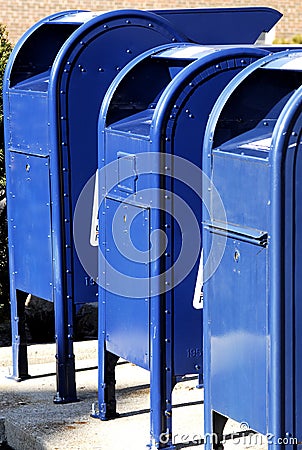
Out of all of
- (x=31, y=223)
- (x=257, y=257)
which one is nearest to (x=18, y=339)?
(x=31, y=223)

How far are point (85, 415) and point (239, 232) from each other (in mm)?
1948

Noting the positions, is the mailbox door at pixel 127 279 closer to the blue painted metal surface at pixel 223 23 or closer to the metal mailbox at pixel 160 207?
the metal mailbox at pixel 160 207

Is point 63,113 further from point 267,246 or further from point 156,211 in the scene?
point 267,246

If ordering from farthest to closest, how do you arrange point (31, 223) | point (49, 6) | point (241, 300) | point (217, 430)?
point (49, 6) → point (31, 223) → point (217, 430) → point (241, 300)

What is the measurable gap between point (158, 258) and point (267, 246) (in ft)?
3.55

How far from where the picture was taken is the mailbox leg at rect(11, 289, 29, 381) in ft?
19.9

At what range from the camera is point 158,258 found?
466 cm

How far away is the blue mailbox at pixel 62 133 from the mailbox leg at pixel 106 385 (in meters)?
0.44

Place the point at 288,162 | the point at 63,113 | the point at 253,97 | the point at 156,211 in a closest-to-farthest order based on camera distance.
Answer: the point at 288,162, the point at 253,97, the point at 156,211, the point at 63,113

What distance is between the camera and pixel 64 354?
18.5 feet

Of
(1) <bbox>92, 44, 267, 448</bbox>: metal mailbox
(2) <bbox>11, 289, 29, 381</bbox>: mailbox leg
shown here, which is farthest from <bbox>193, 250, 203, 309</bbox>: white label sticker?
(2) <bbox>11, 289, 29, 381</bbox>: mailbox leg

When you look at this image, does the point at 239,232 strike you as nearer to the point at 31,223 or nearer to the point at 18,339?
the point at 31,223

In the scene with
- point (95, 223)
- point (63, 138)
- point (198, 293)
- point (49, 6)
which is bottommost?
point (198, 293)

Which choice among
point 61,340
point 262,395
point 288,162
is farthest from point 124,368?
point 288,162
